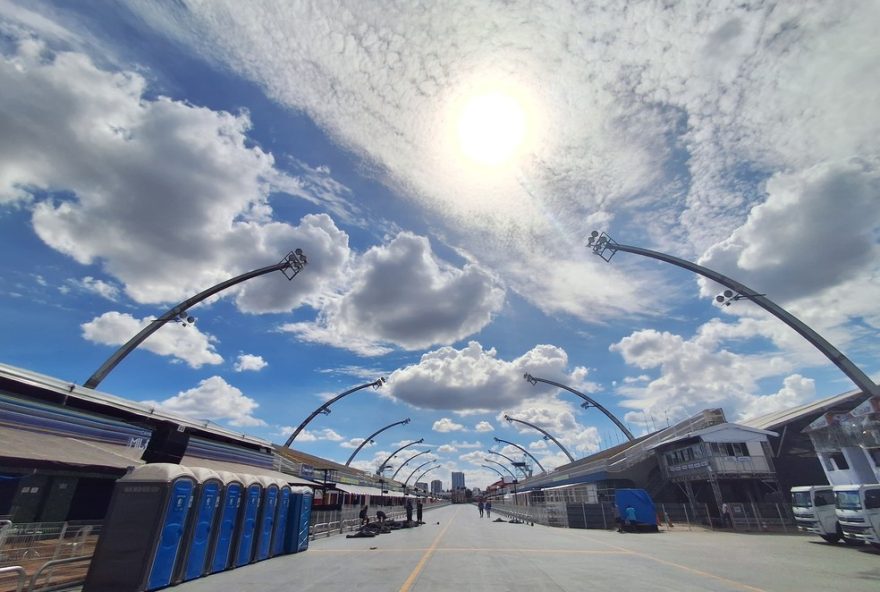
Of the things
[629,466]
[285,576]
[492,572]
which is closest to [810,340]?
[629,466]

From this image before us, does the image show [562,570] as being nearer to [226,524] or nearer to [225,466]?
[226,524]

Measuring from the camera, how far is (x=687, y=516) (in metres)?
30.5

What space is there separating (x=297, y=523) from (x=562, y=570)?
10967 millimetres

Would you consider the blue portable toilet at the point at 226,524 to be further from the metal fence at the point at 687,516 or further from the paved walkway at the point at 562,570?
the metal fence at the point at 687,516

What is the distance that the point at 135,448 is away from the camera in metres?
19.3

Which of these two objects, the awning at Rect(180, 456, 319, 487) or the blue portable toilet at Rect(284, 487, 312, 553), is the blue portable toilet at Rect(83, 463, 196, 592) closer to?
the blue portable toilet at Rect(284, 487, 312, 553)

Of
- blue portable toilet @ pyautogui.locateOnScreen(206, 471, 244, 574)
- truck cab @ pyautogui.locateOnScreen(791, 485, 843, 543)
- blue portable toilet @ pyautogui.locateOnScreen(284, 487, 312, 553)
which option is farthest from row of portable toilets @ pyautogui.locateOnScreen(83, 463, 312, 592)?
truck cab @ pyautogui.locateOnScreen(791, 485, 843, 543)

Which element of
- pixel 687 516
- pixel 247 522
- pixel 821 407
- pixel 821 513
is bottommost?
pixel 687 516

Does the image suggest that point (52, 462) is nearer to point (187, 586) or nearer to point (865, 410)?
point (187, 586)

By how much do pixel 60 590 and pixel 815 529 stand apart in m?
28.1

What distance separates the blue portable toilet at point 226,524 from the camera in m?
11.4

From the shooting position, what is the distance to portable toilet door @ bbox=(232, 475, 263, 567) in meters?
12.6

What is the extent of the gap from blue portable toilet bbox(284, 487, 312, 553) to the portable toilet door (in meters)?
3.06

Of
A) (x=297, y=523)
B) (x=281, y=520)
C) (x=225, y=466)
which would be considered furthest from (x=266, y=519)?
(x=225, y=466)
